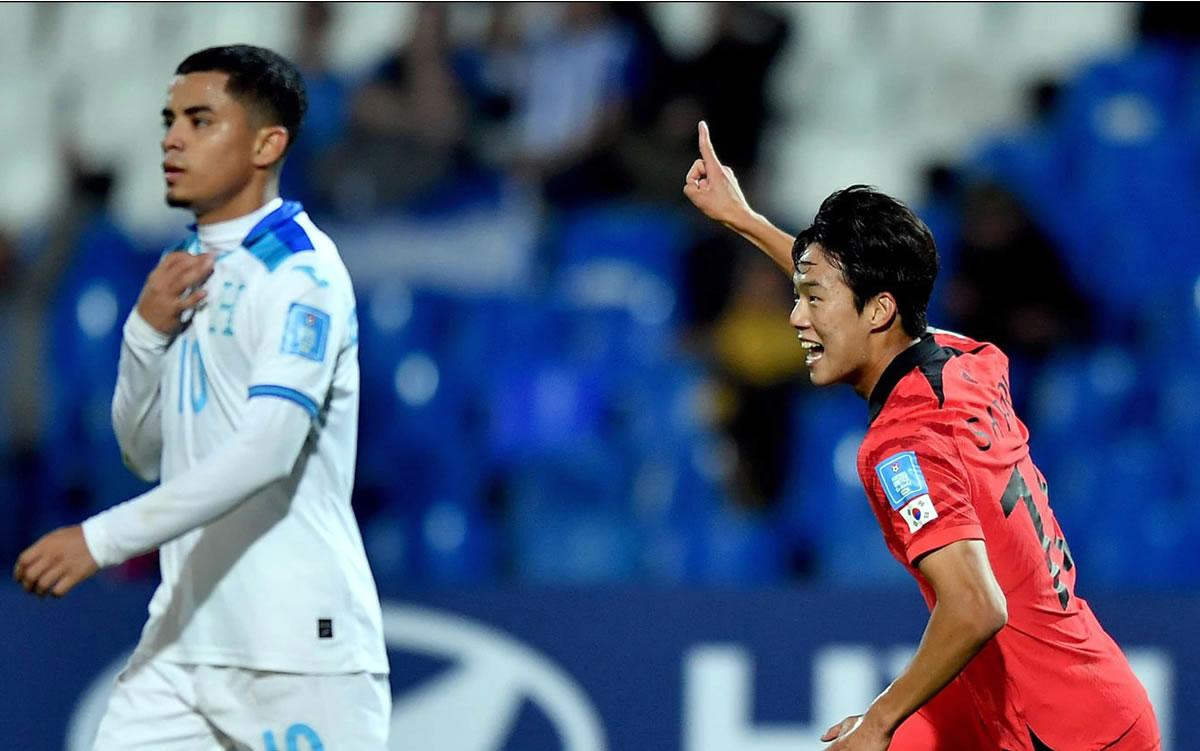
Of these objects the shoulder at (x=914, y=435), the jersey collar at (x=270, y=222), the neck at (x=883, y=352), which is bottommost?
the shoulder at (x=914, y=435)

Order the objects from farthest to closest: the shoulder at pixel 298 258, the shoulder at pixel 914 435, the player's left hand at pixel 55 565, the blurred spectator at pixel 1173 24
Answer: the blurred spectator at pixel 1173 24 < the shoulder at pixel 298 258 < the player's left hand at pixel 55 565 < the shoulder at pixel 914 435

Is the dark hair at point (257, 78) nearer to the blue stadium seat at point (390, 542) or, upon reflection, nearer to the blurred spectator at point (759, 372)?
the blue stadium seat at point (390, 542)

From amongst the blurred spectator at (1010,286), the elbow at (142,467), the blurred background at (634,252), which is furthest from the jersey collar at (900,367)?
the blurred spectator at (1010,286)

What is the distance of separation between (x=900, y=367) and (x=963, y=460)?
0.20 meters

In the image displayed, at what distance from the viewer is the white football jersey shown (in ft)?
9.73

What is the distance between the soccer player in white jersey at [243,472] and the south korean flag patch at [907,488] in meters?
1.08

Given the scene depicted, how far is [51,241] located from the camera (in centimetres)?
640

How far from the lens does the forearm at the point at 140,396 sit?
3203 millimetres

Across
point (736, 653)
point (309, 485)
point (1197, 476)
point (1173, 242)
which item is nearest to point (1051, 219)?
point (1173, 242)

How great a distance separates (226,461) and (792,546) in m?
3.48

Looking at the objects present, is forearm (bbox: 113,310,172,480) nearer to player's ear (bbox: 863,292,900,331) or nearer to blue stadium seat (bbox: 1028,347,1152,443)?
player's ear (bbox: 863,292,900,331)

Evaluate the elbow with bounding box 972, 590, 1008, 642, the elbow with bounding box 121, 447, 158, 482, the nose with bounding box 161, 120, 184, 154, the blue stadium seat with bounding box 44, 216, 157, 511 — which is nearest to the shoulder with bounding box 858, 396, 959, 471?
the elbow with bounding box 972, 590, 1008, 642

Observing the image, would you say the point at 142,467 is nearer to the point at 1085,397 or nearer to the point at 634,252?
the point at 634,252

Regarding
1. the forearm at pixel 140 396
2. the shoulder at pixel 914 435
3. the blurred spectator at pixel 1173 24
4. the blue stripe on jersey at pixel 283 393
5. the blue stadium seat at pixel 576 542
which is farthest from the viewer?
the blurred spectator at pixel 1173 24
